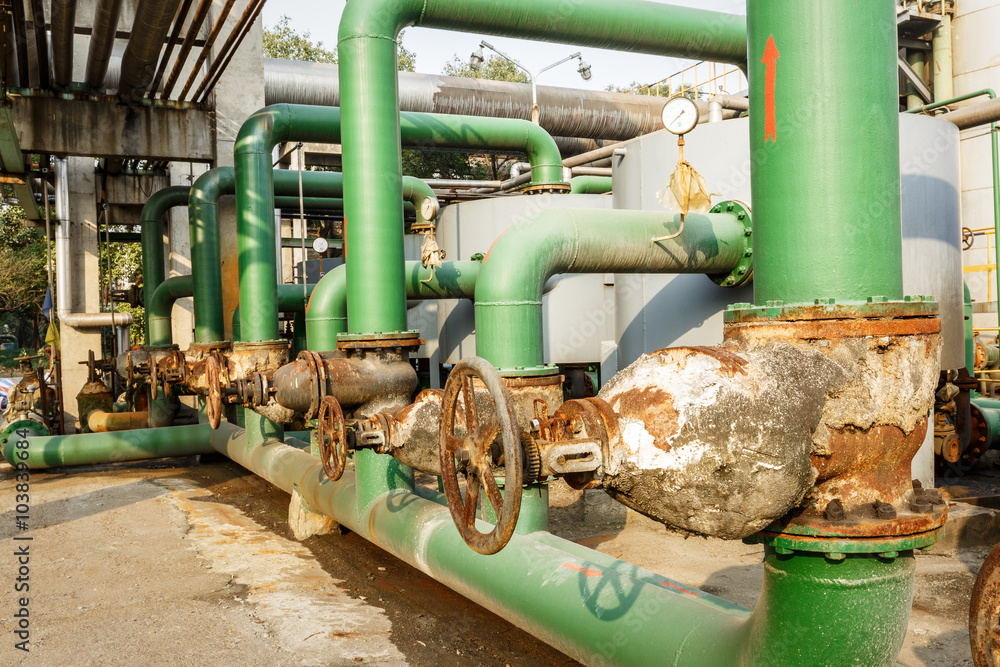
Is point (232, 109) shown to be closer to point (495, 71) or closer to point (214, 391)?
point (214, 391)

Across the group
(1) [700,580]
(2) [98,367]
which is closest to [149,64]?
(2) [98,367]

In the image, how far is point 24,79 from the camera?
26.0ft

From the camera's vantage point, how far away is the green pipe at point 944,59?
46.1ft

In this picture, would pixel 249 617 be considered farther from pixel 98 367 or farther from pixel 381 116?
pixel 98 367

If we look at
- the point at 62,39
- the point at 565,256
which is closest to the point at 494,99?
the point at 62,39

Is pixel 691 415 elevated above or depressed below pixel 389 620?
above

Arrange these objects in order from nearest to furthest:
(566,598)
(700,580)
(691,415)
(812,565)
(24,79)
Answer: (691,415), (812,565), (566,598), (700,580), (24,79)

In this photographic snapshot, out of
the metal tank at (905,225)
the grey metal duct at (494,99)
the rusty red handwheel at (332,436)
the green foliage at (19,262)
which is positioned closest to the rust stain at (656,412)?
the rusty red handwheel at (332,436)

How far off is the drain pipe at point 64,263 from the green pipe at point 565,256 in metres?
8.84

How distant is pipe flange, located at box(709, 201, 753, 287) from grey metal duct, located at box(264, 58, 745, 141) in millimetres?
5210

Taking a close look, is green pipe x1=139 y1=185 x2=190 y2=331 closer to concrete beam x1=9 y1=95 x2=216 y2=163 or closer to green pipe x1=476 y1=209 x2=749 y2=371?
concrete beam x1=9 y1=95 x2=216 y2=163

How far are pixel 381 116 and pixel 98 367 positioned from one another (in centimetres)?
766

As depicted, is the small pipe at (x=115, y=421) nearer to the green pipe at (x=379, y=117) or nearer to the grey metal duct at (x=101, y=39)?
the grey metal duct at (x=101, y=39)

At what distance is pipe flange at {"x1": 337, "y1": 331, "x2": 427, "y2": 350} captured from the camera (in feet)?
14.8
